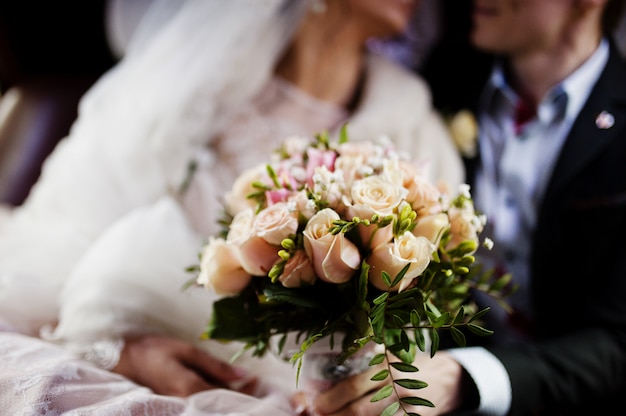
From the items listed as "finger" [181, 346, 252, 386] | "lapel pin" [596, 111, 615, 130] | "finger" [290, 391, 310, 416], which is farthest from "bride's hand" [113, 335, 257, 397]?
"lapel pin" [596, 111, 615, 130]

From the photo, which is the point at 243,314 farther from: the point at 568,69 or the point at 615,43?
the point at 615,43

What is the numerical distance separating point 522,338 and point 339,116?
0.76 metres

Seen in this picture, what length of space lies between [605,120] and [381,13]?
1.95 ft

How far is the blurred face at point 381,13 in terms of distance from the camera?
4.50ft

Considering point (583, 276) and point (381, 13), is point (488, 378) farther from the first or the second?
point (381, 13)

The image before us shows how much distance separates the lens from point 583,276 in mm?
1222

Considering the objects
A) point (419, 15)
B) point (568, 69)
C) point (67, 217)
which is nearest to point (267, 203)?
point (67, 217)

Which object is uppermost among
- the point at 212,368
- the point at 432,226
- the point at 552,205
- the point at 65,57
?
the point at 65,57

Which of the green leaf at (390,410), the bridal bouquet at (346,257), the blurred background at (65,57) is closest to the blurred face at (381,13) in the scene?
the blurred background at (65,57)

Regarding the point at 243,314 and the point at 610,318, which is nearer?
the point at 243,314

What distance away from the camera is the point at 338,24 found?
145 cm

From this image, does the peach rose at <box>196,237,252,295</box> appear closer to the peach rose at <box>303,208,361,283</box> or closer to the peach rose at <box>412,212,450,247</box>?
the peach rose at <box>303,208,361,283</box>

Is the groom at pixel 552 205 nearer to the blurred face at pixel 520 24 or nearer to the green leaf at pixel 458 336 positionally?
the blurred face at pixel 520 24

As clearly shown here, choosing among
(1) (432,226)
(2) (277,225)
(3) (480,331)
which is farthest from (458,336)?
(2) (277,225)
